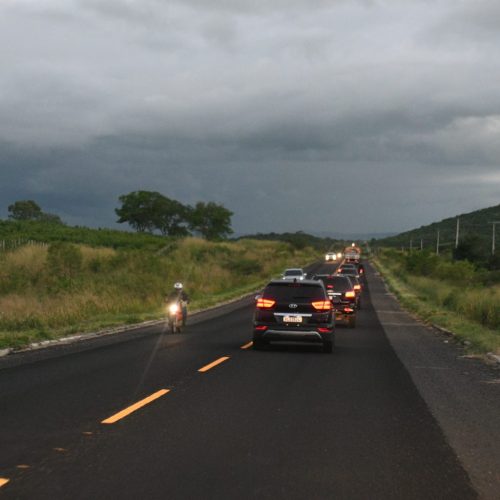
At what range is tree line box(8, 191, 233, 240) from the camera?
5866 inches

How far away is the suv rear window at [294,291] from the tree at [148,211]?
133 metres

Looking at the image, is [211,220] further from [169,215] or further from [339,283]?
[339,283]

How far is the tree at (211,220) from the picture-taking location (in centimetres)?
15862

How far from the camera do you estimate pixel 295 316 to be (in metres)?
16.6

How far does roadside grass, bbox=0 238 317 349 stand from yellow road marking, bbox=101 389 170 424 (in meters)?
7.37

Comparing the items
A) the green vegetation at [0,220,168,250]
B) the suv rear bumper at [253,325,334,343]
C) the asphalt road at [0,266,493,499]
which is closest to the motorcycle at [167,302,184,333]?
the suv rear bumper at [253,325,334,343]

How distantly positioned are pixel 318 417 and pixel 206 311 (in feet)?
84.0

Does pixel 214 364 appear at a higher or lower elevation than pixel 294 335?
lower

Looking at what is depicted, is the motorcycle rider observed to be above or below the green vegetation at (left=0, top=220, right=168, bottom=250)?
below

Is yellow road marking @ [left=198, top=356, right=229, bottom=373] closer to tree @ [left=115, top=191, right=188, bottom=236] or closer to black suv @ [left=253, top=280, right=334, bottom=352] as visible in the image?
black suv @ [left=253, top=280, right=334, bottom=352]

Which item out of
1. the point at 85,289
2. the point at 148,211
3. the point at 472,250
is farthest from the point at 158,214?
the point at 85,289

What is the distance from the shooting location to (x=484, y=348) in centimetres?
1728

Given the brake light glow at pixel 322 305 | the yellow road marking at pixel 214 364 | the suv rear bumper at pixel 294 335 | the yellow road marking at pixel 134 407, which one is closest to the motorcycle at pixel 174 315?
the suv rear bumper at pixel 294 335

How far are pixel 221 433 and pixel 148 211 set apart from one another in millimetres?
142789
